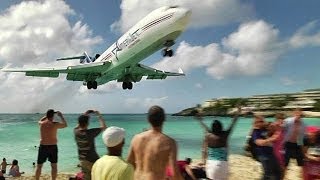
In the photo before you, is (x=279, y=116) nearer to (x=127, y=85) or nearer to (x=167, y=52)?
(x=167, y=52)

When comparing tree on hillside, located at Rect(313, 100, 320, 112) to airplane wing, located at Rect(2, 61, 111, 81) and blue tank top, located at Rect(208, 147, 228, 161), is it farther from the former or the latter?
blue tank top, located at Rect(208, 147, 228, 161)

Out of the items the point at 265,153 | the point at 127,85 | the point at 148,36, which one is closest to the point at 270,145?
the point at 265,153

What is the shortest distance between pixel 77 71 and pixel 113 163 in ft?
115

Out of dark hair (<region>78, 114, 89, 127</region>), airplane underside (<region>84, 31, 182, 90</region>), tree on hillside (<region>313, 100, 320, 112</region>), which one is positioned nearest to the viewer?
dark hair (<region>78, 114, 89, 127</region>)

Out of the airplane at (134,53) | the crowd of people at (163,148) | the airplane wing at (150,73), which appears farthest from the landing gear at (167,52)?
the crowd of people at (163,148)

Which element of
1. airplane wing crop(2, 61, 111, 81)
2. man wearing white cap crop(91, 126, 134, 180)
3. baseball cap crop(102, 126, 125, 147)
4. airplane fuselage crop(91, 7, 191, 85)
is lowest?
man wearing white cap crop(91, 126, 134, 180)

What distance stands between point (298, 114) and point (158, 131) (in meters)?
5.14

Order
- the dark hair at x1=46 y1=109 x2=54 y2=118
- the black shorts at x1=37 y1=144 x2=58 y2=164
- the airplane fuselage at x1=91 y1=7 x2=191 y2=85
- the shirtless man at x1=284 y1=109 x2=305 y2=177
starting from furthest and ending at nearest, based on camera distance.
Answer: the airplane fuselage at x1=91 y1=7 x2=191 y2=85, the black shorts at x1=37 y1=144 x2=58 y2=164, the shirtless man at x1=284 y1=109 x2=305 y2=177, the dark hair at x1=46 y1=109 x2=54 y2=118

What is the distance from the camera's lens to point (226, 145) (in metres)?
7.15

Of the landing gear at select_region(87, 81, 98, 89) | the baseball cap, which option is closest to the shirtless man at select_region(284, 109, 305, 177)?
the baseball cap

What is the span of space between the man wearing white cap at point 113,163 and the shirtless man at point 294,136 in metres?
5.53

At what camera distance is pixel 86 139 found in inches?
286

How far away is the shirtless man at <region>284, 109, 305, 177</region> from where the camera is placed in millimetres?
9305

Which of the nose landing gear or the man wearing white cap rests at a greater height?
the nose landing gear
